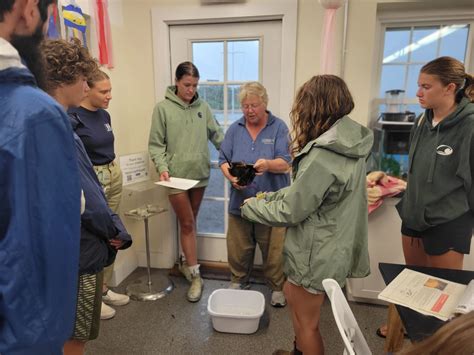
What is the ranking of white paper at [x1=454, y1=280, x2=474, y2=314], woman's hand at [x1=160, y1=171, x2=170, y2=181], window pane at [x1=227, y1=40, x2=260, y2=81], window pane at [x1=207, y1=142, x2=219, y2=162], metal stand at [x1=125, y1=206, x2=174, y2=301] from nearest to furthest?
white paper at [x1=454, y1=280, x2=474, y2=314], woman's hand at [x1=160, y1=171, x2=170, y2=181], metal stand at [x1=125, y1=206, x2=174, y2=301], window pane at [x1=227, y1=40, x2=260, y2=81], window pane at [x1=207, y1=142, x2=219, y2=162]

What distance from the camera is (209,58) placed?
256cm

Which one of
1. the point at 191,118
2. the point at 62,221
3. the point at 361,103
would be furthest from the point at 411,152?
the point at 62,221

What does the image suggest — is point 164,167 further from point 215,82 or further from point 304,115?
point 304,115

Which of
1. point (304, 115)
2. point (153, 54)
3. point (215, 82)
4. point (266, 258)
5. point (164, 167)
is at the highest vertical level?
point (153, 54)

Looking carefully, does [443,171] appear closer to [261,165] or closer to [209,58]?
[261,165]

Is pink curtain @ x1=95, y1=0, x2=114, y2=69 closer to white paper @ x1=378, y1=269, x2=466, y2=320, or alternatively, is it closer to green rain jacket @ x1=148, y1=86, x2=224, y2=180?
green rain jacket @ x1=148, y1=86, x2=224, y2=180

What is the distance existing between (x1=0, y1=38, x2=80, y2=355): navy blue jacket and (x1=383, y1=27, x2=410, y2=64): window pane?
100.0 inches

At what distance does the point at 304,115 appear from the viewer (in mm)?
1340

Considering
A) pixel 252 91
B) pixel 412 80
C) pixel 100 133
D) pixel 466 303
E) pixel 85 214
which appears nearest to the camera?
pixel 466 303

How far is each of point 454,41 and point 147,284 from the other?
289cm

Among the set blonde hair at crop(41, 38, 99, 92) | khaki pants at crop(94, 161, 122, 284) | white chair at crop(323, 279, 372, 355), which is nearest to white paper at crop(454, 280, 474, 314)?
white chair at crop(323, 279, 372, 355)

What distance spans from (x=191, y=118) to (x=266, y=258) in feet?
3.66

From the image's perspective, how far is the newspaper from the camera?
3.15 ft

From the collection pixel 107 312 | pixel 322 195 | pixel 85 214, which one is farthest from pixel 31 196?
pixel 107 312
